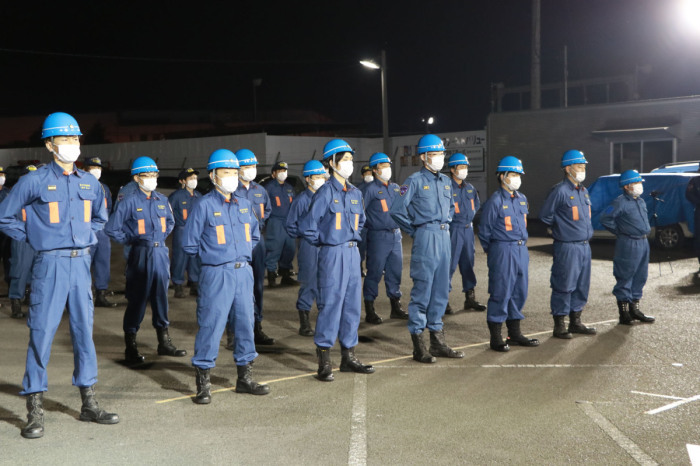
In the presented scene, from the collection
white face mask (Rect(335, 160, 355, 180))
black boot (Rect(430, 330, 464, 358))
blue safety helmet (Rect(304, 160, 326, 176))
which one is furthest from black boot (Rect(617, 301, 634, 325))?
white face mask (Rect(335, 160, 355, 180))

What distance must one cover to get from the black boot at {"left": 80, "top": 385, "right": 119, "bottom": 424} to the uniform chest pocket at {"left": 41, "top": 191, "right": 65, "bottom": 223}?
1.41 m

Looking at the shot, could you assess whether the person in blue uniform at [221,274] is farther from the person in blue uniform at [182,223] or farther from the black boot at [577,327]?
the person in blue uniform at [182,223]

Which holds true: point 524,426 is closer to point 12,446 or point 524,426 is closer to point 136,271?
point 12,446

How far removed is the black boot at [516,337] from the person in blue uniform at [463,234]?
7.41 feet

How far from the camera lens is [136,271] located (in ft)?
26.1

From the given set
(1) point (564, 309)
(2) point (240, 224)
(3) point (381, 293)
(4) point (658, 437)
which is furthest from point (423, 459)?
(3) point (381, 293)

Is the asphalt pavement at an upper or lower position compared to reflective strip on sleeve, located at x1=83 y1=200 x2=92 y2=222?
lower

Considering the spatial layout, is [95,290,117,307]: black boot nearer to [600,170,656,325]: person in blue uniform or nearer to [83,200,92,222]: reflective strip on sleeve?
[83,200,92,222]: reflective strip on sleeve

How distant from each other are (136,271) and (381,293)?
5.24 m

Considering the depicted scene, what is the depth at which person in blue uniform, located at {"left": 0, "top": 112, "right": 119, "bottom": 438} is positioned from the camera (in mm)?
5504

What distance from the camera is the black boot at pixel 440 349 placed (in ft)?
25.2

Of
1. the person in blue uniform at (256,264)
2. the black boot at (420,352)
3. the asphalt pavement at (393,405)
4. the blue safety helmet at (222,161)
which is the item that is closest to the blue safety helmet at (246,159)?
the person in blue uniform at (256,264)

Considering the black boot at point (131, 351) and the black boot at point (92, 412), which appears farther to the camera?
the black boot at point (131, 351)

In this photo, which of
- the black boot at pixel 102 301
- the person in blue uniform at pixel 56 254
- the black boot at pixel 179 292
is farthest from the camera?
the black boot at pixel 179 292
